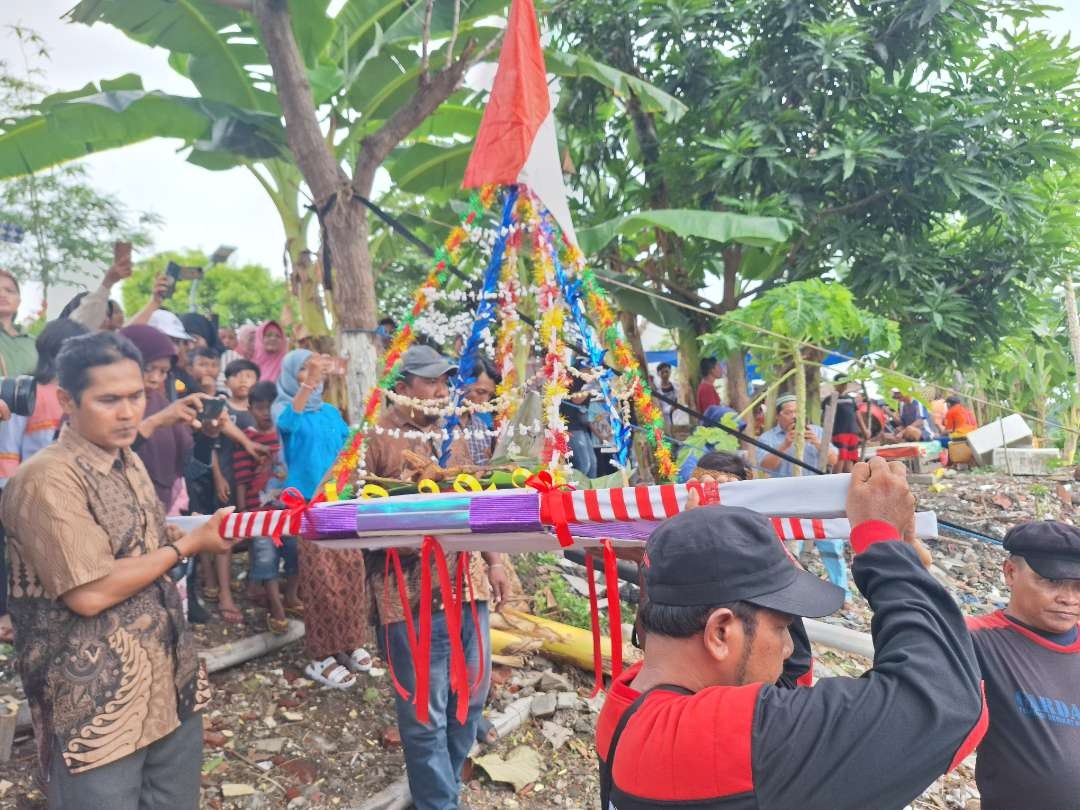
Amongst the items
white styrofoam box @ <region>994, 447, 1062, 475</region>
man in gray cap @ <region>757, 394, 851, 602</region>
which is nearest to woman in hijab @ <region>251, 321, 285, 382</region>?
man in gray cap @ <region>757, 394, 851, 602</region>

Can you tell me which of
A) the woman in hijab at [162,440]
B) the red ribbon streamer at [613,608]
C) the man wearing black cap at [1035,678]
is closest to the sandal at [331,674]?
the woman in hijab at [162,440]

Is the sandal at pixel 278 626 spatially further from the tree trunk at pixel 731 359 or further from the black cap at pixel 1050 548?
the tree trunk at pixel 731 359

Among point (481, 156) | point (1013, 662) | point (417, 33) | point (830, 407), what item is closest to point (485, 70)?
point (417, 33)

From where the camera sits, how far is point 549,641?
4.64 m

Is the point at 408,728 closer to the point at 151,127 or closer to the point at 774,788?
the point at 774,788

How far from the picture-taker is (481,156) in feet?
9.94

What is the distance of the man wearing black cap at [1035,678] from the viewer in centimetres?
214

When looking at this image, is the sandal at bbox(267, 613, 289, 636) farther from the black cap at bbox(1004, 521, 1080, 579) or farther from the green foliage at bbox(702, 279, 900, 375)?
the black cap at bbox(1004, 521, 1080, 579)

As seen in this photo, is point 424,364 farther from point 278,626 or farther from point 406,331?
point 278,626

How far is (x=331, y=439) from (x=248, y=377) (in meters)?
1.12

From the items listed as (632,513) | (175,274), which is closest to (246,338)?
(175,274)

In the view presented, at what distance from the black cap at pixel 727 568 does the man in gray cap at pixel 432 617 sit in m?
1.51

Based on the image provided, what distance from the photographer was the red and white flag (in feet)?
9.66

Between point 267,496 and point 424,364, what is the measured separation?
1.84 metres
